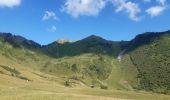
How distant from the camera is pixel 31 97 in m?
52.3

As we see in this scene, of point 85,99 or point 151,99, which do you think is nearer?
point 85,99

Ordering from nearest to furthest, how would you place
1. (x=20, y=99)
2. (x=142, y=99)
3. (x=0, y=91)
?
(x=20, y=99) < (x=0, y=91) < (x=142, y=99)

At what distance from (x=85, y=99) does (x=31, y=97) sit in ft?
23.5

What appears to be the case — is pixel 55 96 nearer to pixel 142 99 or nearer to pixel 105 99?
pixel 105 99

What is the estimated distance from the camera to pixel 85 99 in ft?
171

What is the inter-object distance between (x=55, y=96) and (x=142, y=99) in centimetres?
2302

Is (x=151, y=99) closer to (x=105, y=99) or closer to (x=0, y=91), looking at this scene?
(x=105, y=99)

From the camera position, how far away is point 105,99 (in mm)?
52156

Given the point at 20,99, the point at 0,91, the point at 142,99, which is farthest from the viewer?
the point at 142,99

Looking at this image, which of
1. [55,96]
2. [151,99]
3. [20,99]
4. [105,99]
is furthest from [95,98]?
[151,99]

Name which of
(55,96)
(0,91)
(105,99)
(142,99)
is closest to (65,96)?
(55,96)

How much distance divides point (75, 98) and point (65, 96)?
1.87 meters

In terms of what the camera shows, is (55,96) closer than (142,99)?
Yes

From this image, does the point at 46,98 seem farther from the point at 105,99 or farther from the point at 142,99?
the point at 142,99
